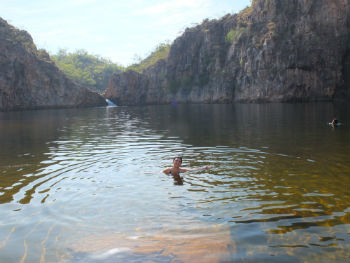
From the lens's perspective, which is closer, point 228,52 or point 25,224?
point 25,224

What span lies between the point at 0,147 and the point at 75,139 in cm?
484

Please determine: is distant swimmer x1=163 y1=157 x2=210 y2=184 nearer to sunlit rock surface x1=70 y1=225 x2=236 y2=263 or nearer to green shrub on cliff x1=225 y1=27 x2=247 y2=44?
sunlit rock surface x1=70 y1=225 x2=236 y2=263

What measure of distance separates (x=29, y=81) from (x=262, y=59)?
2636 inches

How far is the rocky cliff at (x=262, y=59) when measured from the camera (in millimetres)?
79562

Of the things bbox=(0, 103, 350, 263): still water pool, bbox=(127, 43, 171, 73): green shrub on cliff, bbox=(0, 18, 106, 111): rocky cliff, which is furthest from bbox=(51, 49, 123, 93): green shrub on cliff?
bbox=(0, 103, 350, 263): still water pool

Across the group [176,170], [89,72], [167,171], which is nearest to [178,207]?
[176,170]

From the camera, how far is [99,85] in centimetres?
17988

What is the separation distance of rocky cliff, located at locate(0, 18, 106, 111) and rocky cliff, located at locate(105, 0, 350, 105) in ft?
56.5

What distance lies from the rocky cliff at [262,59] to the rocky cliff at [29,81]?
17213 millimetres

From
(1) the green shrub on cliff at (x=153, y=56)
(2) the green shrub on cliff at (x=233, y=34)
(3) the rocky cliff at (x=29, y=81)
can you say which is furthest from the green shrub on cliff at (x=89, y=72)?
(2) the green shrub on cliff at (x=233, y=34)

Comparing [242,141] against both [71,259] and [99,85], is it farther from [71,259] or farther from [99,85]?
[99,85]

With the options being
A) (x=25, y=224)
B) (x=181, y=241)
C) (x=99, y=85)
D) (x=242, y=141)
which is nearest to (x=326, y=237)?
(x=181, y=241)

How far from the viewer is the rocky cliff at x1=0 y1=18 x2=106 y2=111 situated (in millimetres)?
91312

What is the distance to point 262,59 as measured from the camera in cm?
8656
